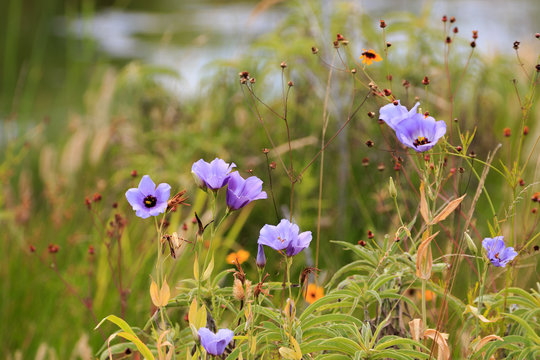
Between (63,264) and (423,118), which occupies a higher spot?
(423,118)

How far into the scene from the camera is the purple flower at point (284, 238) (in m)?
1.20

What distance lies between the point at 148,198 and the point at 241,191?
180 mm

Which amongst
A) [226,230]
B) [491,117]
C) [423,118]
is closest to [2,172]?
[226,230]

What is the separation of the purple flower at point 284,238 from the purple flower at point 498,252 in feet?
1.20

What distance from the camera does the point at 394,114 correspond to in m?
1.24

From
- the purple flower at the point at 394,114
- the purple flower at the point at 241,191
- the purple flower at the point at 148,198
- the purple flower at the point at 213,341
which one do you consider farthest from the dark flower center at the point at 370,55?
the purple flower at the point at 213,341

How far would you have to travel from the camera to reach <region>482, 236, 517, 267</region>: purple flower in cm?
125

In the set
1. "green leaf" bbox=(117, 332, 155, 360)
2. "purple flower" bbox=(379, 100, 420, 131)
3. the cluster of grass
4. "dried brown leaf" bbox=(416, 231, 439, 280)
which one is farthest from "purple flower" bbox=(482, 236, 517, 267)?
"green leaf" bbox=(117, 332, 155, 360)

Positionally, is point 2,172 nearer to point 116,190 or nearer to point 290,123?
point 116,190

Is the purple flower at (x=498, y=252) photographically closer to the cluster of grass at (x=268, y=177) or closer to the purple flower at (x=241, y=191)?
the purple flower at (x=241, y=191)

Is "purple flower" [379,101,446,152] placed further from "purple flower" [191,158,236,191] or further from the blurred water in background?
the blurred water in background

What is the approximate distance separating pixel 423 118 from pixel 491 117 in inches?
122

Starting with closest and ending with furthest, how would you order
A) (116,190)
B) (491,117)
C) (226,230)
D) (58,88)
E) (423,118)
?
1. (423,118)
2. (226,230)
3. (116,190)
4. (491,117)
5. (58,88)

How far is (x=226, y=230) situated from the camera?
10.8 ft
